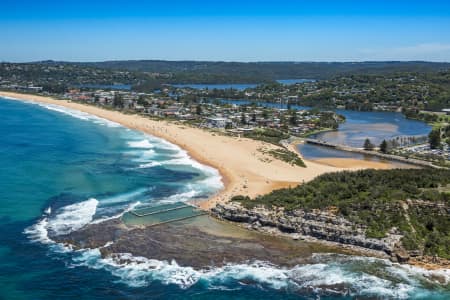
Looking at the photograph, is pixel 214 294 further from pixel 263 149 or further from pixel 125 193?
pixel 263 149

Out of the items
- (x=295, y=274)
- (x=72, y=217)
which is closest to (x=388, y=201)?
(x=295, y=274)

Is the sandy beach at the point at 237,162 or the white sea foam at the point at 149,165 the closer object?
the sandy beach at the point at 237,162

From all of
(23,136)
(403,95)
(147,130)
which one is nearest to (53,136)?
(23,136)

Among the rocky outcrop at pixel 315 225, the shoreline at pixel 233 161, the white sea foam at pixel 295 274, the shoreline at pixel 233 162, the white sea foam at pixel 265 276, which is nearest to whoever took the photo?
the white sea foam at pixel 265 276

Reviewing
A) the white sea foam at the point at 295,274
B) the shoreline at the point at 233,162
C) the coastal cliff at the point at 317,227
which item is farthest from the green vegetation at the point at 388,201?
the white sea foam at the point at 295,274

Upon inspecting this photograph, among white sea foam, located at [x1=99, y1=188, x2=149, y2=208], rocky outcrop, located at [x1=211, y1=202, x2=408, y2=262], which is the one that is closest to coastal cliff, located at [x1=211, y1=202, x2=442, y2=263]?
rocky outcrop, located at [x1=211, y1=202, x2=408, y2=262]

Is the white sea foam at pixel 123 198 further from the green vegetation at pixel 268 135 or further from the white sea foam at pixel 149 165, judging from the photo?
the green vegetation at pixel 268 135

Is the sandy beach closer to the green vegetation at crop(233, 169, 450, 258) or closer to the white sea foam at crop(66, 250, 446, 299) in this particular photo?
the green vegetation at crop(233, 169, 450, 258)
